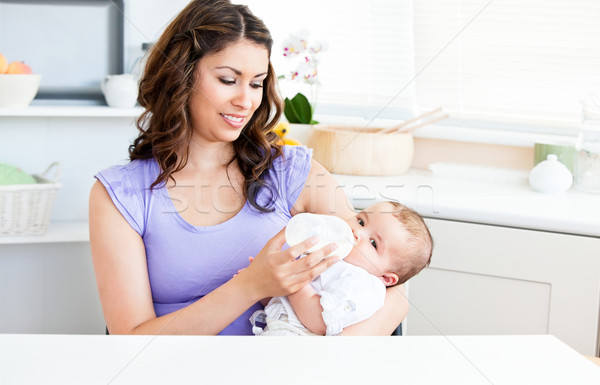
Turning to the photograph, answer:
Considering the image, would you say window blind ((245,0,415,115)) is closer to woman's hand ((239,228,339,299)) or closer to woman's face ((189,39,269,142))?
woman's face ((189,39,269,142))

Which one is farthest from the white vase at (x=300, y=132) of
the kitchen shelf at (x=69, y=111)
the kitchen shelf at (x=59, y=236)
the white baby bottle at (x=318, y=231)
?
the white baby bottle at (x=318, y=231)

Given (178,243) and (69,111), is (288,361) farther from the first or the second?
(69,111)

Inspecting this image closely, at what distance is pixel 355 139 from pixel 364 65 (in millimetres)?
530

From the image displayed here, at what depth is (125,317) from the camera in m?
1.29

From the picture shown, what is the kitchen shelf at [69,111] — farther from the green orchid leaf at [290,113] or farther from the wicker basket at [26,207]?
the green orchid leaf at [290,113]

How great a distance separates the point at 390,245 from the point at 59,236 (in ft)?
4.13

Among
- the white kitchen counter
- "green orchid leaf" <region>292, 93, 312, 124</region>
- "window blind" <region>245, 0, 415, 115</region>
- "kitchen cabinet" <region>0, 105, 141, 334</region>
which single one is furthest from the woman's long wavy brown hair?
"window blind" <region>245, 0, 415, 115</region>

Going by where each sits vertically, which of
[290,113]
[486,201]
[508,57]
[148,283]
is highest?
[508,57]

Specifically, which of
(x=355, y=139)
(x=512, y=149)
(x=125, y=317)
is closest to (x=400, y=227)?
(x=125, y=317)

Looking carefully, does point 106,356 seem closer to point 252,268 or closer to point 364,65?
point 252,268

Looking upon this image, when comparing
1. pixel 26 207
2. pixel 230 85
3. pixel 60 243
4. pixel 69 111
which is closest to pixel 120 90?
pixel 69 111

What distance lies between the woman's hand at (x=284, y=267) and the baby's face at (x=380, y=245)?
0.58 feet

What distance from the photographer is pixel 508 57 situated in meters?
2.29

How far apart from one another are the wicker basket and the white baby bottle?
117cm
